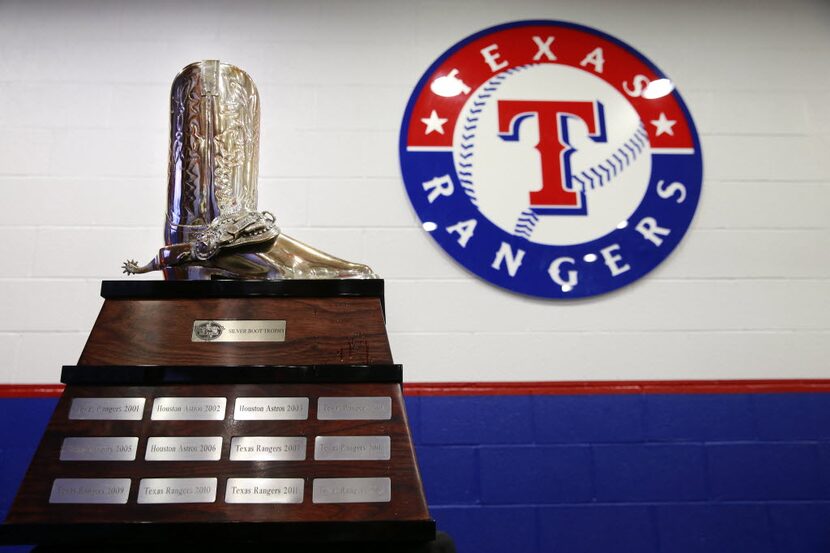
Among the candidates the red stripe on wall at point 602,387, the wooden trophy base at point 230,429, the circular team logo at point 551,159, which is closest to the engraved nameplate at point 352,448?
the wooden trophy base at point 230,429

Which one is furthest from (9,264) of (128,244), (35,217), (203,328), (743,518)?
(743,518)

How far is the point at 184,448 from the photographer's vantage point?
87cm

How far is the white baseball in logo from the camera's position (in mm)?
2010

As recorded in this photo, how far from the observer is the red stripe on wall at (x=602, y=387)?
6.12ft

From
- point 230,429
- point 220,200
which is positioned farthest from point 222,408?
point 220,200

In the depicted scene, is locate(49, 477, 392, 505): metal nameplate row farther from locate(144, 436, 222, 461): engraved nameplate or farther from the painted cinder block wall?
the painted cinder block wall

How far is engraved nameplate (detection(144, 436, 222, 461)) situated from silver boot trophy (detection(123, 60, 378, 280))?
0.30m

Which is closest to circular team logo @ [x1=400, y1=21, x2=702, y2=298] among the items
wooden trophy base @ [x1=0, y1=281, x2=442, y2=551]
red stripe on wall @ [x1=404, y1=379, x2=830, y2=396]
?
red stripe on wall @ [x1=404, y1=379, x2=830, y2=396]

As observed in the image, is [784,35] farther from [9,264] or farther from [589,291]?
[9,264]

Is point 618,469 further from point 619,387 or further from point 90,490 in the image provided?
point 90,490

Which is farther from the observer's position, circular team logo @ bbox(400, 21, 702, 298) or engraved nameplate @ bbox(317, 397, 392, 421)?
circular team logo @ bbox(400, 21, 702, 298)

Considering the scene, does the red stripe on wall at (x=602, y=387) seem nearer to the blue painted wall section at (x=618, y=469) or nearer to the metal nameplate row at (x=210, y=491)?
the blue painted wall section at (x=618, y=469)

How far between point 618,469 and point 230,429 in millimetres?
1326

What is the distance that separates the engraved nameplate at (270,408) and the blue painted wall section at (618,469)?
97 cm
